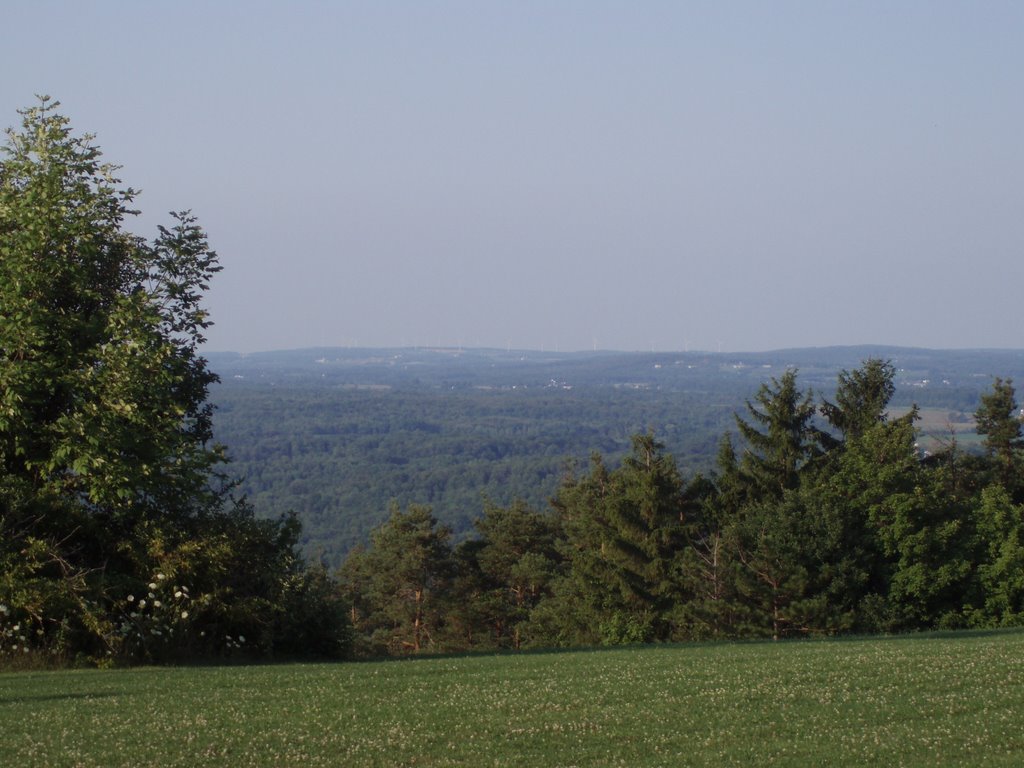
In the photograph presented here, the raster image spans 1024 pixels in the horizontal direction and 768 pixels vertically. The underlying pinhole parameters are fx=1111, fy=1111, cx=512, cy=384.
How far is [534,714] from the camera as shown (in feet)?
46.6

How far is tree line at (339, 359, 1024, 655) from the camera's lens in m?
45.4

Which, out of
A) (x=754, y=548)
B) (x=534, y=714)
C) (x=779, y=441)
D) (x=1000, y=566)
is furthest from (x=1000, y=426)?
(x=534, y=714)

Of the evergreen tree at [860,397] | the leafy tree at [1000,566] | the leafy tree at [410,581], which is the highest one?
the evergreen tree at [860,397]

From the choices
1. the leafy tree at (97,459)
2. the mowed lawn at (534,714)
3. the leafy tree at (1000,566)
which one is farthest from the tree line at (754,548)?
the mowed lawn at (534,714)

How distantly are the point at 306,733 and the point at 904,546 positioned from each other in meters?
38.0

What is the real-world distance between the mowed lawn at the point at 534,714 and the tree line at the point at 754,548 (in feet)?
48.8

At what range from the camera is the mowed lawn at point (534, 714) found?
1198 cm

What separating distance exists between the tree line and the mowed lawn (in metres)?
14.9

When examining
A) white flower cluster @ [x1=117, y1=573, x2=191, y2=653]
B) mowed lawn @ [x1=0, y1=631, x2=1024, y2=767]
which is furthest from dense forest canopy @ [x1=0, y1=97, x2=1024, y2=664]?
mowed lawn @ [x1=0, y1=631, x2=1024, y2=767]

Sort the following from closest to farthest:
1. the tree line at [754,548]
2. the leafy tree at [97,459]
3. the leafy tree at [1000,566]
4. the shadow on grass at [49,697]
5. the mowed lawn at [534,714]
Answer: the mowed lawn at [534,714] → the shadow on grass at [49,697] → the leafy tree at [97,459] → the leafy tree at [1000,566] → the tree line at [754,548]

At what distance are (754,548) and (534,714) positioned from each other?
36.8 metres

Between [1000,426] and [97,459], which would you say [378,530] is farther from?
[97,459]

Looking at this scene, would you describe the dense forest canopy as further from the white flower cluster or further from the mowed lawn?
the mowed lawn

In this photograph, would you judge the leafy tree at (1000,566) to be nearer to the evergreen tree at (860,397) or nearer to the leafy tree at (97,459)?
the evergreen tree at (860,397)
